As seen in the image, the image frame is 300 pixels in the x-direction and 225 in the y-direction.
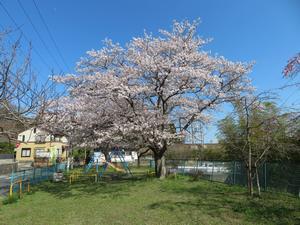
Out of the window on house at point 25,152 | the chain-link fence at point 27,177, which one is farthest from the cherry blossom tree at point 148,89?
the window on house at point 25,152

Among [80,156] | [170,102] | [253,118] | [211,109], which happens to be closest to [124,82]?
[170,102]

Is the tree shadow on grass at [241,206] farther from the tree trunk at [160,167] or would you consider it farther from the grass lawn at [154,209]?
the tree trunk at [160,167]

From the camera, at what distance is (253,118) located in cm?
1544

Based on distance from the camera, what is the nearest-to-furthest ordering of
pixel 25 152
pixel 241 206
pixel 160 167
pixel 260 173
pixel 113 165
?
pixel 241 206 → pixel 260 173 → pixel 160 167 → pixel 113 165 → pixel 25 152

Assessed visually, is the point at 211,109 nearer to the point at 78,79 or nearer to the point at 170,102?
the point at 170,102

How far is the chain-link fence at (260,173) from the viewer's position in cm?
1303

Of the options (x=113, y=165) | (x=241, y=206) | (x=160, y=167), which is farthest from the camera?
(x=113, y=165)

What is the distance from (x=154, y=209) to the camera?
31.9 feet

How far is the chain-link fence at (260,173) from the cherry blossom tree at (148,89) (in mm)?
3579

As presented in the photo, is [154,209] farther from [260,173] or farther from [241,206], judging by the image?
[260,173]

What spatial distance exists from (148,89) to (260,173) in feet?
25.3

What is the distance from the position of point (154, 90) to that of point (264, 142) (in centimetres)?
736

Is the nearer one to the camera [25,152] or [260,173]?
[260,173]

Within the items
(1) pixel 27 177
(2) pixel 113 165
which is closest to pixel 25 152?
(2) pixel 113 165
